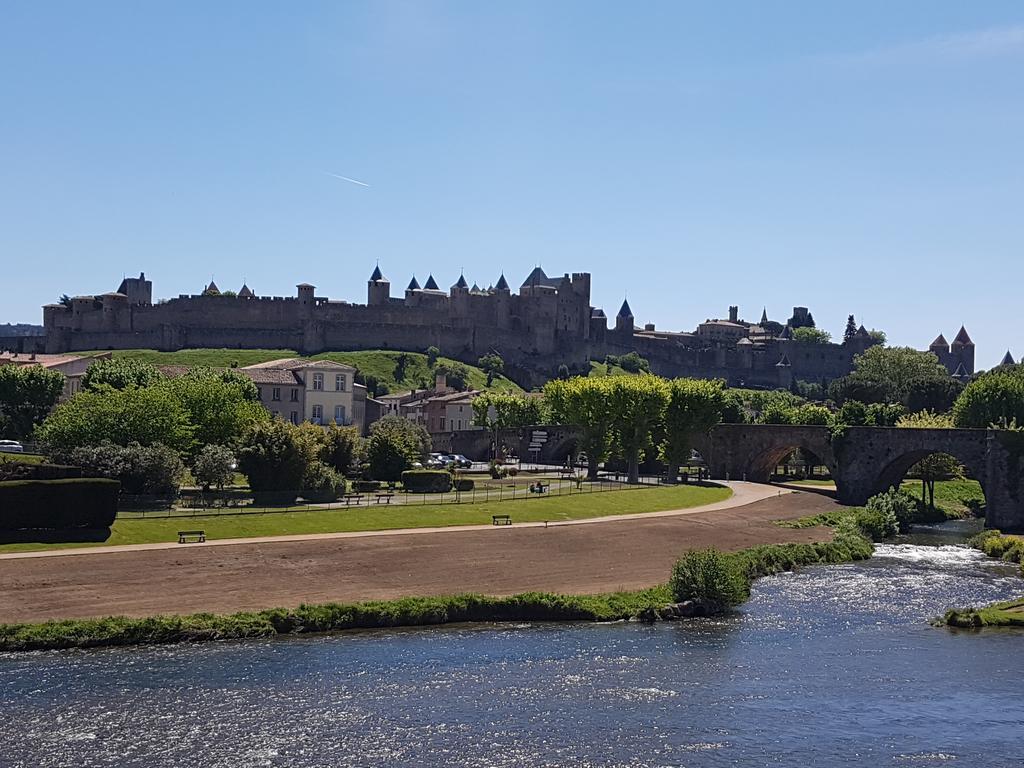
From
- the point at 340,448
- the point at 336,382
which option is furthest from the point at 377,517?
the point at 336,382

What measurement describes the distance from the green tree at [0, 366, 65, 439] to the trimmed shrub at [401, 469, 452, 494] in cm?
2918

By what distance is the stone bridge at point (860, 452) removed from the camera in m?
67.8

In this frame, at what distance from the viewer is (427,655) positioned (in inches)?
1341

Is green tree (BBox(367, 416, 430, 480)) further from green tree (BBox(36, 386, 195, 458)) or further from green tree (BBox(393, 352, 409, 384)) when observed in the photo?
green tree (BBox(393, 352, 409, 384))

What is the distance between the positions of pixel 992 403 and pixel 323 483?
55.9m

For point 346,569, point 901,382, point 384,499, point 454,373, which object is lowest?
point 346,569

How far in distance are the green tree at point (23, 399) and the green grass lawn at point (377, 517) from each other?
114 ft

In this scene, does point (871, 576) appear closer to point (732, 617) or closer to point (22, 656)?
point (732, 617)

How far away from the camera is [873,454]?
7769 cm

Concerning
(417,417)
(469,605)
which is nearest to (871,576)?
(469,605)

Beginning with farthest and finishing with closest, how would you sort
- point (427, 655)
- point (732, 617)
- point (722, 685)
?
point (732, 617) → point (427, 655) → point (722, 685)

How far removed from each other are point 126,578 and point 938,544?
41.3m

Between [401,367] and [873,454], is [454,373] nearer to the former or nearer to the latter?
[401,367]

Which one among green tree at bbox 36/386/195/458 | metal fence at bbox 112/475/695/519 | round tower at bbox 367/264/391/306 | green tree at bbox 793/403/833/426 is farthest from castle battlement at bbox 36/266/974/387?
green tree at bbox 36/386/195/458
